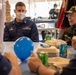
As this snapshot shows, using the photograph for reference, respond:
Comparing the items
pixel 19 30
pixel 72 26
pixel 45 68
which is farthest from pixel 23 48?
pixel 19 30

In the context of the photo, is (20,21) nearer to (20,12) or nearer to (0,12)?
(20,12)

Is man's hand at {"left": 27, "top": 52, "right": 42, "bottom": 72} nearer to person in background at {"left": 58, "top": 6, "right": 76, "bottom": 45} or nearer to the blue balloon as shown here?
the blue balloon

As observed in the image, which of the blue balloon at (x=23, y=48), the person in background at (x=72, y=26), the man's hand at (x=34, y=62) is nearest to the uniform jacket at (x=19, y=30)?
the person in background at (x=72, y=26)

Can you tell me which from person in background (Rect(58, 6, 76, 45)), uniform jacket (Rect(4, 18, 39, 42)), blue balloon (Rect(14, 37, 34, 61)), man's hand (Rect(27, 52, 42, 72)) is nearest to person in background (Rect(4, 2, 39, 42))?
uniform jacket (Rect(4, 18, 39, 42))

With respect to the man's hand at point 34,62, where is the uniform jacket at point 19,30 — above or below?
above

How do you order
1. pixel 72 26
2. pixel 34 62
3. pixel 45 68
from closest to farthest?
pixel 45 68, pixel 34 62, pixel 72 26

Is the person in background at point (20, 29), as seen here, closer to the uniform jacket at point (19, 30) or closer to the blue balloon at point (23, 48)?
the uniform jacket at point (19, 30)

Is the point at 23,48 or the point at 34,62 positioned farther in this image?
the point at 23,48

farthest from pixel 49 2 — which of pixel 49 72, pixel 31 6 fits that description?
pixel 49 72

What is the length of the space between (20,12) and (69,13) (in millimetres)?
947

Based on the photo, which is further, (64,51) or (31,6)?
(31,6)

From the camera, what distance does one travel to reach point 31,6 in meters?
10.0

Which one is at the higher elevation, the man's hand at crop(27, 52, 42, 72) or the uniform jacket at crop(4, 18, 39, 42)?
the uniform jacket at crop(4, 18, 39, 42)

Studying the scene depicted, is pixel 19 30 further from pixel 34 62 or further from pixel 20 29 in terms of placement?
pixel 34 62
